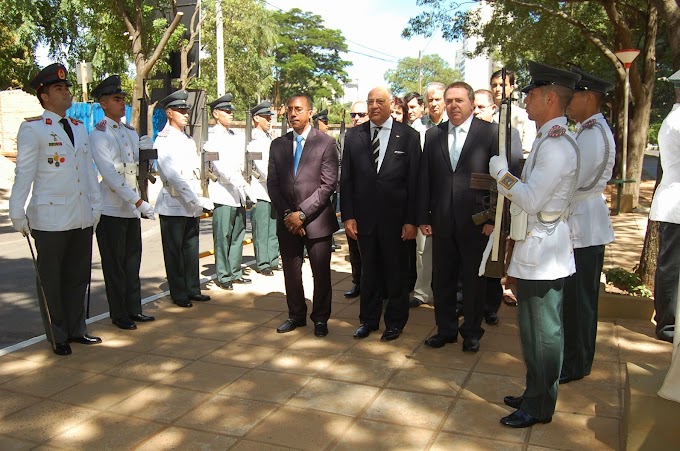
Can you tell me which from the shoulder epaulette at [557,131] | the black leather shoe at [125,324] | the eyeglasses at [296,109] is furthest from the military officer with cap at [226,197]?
the shoulder epaulette at [557,131]

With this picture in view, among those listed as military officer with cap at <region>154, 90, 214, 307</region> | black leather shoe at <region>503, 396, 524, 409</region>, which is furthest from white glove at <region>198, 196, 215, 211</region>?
black leather shoe at <region>503, 396, 524, 409</region>

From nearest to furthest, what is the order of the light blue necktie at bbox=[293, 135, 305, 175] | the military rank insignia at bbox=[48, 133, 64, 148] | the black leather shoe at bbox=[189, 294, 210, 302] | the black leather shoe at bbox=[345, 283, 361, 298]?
1. the military rank insignia at bbox=[48, 133, 64, 148]
2. the light blue necktie at bbox=[293, 135, 305, 175]
3. the black leather shoe at bbox=[189, 294, 210, 302]
4. the black leather shoe at bbox=[345, 283, 361, 298]

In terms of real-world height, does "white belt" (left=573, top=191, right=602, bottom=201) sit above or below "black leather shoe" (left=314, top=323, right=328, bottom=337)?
above

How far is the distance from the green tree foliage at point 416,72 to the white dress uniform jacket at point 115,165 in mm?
90696

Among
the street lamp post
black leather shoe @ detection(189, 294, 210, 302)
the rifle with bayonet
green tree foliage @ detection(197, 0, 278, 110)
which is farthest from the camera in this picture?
green tree foliage @ detection(197, 0, 278, 110)

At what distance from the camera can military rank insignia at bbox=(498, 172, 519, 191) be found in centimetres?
344

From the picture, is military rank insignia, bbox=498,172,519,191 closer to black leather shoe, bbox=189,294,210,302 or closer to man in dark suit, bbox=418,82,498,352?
man in dark suit, bbox=418,82,498,352

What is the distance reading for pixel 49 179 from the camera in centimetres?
486

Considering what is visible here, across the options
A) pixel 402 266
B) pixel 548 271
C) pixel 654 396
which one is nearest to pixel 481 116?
pixel 402 266

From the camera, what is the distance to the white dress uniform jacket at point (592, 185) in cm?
407

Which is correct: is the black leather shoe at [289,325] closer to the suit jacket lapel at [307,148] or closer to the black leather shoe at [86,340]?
the suit jacket lapel at [307,148]

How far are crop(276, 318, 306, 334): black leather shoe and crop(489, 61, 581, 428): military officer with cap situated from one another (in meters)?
2.32

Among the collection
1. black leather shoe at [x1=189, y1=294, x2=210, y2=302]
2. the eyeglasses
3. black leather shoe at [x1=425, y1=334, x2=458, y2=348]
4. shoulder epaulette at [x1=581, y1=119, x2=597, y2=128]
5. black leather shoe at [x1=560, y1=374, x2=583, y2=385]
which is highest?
the eyeglasses

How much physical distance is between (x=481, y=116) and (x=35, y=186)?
3.72 meters
